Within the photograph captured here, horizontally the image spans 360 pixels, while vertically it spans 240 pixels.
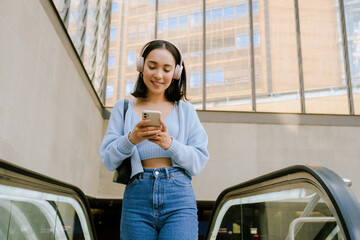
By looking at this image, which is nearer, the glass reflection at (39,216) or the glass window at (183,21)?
the glass reflection at (39,216)

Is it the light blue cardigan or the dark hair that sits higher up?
the dark hair

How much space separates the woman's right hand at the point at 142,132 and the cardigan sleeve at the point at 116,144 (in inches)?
1.7

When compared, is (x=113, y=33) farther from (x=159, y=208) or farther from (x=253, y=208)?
(x=159, y=208)

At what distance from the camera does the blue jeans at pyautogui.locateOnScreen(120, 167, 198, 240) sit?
1.57 m

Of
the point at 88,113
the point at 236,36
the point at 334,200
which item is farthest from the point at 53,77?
the point at 236,36

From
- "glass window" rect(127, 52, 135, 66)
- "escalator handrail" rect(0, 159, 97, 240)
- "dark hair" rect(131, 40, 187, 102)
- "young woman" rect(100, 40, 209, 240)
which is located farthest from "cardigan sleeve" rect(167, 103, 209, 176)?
"glass window" rect(127, 52, 135, 66)

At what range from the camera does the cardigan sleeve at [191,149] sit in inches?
64.7

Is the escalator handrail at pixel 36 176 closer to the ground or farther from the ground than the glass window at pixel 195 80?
closer to the ground

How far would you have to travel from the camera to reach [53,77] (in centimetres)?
618

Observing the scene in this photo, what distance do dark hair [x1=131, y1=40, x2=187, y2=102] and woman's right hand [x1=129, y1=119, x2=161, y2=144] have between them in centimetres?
33

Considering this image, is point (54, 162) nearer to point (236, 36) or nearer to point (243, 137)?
point (243, 137)

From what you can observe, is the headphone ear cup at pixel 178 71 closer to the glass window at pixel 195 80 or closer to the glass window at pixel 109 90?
the glass window at pixel 109 90

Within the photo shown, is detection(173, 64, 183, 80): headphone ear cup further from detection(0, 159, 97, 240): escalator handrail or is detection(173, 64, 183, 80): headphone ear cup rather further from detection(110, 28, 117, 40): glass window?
detection(110, 28, 117, 40): glass window

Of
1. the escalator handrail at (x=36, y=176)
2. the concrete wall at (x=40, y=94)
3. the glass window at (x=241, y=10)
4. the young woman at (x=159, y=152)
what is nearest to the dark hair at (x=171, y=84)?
the young woman at (x=159, y=152)
